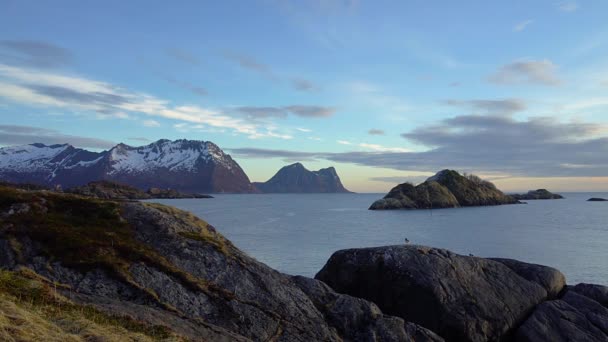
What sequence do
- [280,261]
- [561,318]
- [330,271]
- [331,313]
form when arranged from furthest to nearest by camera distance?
[280,261], [330,271], [561,318], [331,313]

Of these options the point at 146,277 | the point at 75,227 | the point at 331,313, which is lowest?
the point at 331,313

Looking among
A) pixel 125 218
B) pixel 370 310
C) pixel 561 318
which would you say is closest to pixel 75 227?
pixel 125 218

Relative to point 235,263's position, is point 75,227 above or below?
above

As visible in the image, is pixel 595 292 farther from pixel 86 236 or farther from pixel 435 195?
pixel 435 195

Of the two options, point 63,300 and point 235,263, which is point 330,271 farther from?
point 63,300

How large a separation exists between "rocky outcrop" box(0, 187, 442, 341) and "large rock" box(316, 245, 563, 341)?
157 inches

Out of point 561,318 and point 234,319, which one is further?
point 561,318

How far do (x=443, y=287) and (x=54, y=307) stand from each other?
18.3 m

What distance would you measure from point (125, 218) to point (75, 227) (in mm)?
2284

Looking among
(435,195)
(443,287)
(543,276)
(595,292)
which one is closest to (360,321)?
(443,287)

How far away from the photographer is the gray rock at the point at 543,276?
25281mm

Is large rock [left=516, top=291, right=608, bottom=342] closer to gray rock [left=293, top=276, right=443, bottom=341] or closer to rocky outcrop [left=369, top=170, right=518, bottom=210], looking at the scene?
gray rock [left=293, top=276, right=443, bottom=341]

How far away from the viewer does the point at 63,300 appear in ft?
41.1

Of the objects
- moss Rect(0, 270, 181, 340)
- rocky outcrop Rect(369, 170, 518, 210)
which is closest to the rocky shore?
moss Rect(0, 270, 181, 340)
